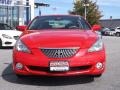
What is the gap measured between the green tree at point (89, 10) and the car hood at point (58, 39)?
57.0 metres

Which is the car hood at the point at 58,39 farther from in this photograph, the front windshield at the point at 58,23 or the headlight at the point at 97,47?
the front windshield at the point at 58,23

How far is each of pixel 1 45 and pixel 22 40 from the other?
1070 cm

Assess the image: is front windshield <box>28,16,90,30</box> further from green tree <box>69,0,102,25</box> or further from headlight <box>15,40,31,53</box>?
green tree <box>69,0,102,25</box>

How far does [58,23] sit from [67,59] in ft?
6.69

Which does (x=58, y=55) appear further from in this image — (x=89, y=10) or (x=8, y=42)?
(x=89, y=10)

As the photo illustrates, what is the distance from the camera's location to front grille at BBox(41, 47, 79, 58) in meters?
7.71

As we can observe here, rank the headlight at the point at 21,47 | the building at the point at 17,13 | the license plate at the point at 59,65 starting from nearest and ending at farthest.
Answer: the license plate at the point at 59,65, the headlight at the point at 21,47, the building at the point at 17,13

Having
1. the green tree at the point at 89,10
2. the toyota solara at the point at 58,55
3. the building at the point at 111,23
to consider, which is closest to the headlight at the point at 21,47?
the toyota solara at the point at 58,55

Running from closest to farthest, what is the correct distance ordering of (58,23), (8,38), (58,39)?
(58,39)
(58,23)
(8,38)

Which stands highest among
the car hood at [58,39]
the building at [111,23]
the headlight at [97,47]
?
the car hood at [58,39]

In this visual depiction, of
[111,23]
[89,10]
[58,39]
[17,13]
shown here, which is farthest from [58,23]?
[111,23]

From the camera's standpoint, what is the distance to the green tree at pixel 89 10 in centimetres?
6581

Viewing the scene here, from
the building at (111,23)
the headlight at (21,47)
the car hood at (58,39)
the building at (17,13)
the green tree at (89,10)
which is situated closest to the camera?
the car hood at (58,39)

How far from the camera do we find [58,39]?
313 inches
